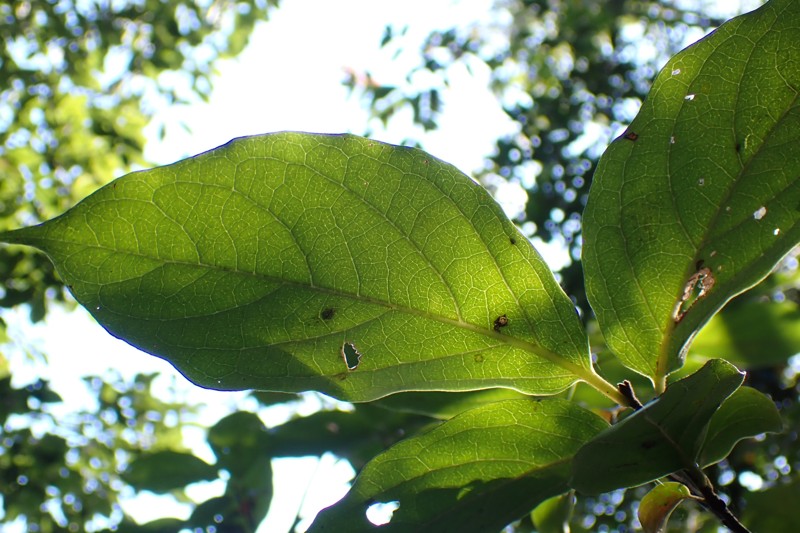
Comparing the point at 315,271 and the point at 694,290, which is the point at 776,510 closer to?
the point at 694,290

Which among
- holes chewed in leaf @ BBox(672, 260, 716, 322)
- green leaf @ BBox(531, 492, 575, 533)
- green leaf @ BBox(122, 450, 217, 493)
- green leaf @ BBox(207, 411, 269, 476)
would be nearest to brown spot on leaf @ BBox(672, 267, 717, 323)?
holes chewed in leaf @ BBox(672, 260, 716, 322)

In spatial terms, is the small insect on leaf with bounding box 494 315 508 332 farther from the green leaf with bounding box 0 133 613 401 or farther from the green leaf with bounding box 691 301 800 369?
the green leaf with bounding box 691 301 800 369

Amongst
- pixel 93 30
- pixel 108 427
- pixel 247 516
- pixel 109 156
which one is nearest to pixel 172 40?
pixel 93 30

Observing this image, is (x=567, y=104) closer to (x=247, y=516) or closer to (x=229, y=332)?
(x=247, y=516)

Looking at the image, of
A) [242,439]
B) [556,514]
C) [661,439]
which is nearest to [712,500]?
[661,439]

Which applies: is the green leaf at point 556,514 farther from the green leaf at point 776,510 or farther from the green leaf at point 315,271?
the green leaf at point 315,271
